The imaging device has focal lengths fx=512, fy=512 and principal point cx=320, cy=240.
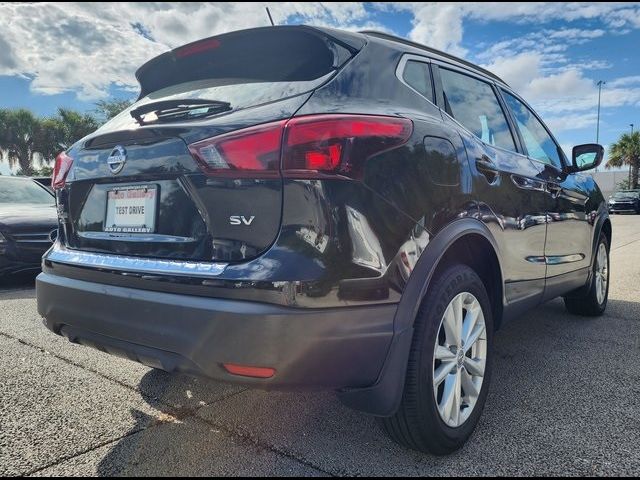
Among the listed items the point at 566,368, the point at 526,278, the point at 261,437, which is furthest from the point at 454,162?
the point at 566,368

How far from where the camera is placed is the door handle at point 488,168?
8.03 ft

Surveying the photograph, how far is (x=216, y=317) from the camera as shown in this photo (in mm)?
1675

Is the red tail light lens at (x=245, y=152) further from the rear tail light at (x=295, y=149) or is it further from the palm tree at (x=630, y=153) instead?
Answer: the palm tree at (x=630, y=153)

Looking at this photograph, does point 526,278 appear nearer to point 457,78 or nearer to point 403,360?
point 457,78

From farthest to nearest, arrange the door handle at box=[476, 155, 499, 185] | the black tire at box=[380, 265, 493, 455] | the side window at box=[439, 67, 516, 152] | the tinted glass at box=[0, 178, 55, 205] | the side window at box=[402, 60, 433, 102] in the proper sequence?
the tinted glass at box=[0, 178, 55, 205] < the side window at box=[439, 67, 516, 152] < the door handle at box=[476, 155, 499, 185] < the side window at box=[402, 60, 433, 102] < the black tire at box=[380, 265, 493, 455]

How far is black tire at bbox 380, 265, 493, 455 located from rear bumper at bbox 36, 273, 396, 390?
186 mm

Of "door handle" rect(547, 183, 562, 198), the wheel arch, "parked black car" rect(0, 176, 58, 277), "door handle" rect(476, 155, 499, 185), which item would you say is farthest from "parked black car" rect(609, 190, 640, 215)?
the wheel arch

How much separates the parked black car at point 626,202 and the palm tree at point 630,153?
552 inches

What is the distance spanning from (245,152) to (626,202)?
31433 millimetres

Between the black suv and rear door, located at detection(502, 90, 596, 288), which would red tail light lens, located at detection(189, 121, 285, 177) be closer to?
the black suv

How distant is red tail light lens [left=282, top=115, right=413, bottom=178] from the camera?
1.71 m

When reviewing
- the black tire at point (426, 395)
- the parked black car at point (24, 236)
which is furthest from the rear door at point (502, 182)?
the parked black car at point (24, 236)

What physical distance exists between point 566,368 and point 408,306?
6.04 feet

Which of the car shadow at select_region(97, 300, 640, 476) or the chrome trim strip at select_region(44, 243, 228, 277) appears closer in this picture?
the chrome trim strip at select_region(44, 243, 228, 277)
